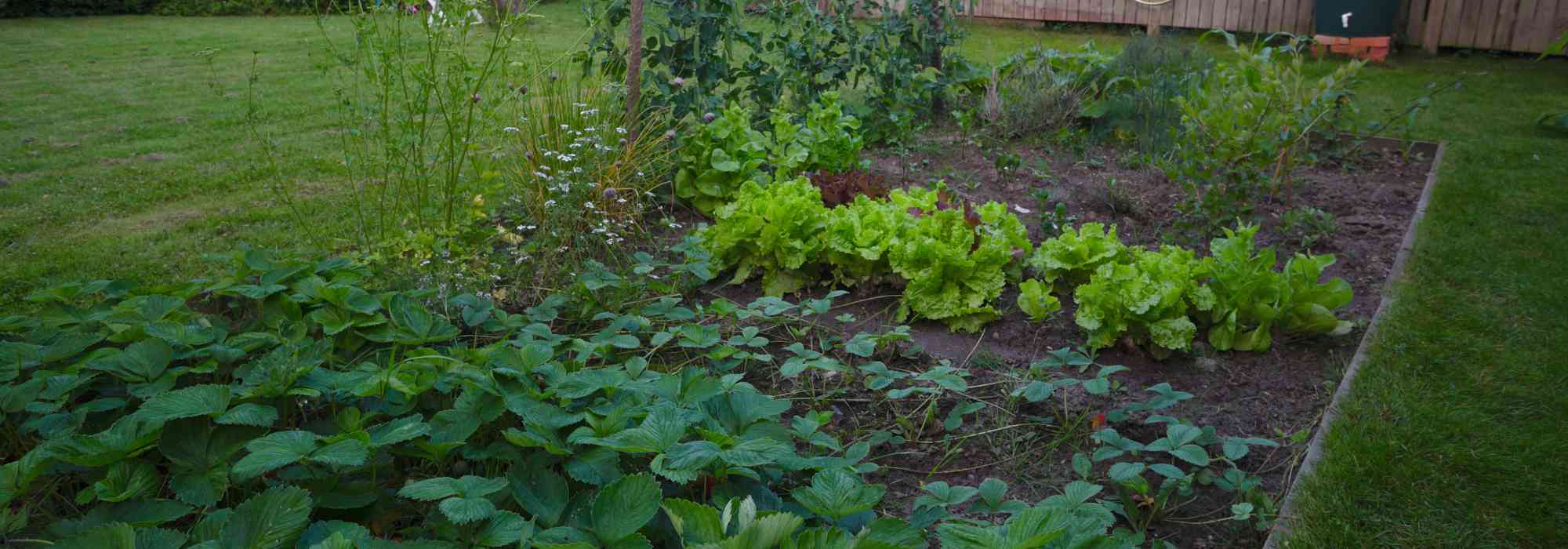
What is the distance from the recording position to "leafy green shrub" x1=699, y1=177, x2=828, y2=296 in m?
3.42

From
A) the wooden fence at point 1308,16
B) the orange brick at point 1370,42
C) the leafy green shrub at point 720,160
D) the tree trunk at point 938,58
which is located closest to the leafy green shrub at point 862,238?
the leafy green shrub at point 720,160

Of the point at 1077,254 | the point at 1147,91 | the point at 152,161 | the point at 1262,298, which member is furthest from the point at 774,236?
the point at 152,161

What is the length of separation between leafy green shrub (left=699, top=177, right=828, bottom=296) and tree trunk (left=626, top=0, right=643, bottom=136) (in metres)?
0.97

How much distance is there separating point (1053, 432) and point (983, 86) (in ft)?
13.3

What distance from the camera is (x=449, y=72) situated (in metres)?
3.33

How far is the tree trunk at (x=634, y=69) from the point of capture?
423cm

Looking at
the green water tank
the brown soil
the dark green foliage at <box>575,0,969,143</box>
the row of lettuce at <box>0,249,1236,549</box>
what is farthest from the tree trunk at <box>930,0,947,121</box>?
the green water tank

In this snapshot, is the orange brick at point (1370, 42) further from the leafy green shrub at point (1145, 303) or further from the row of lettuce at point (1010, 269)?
the leafy green shrub at point (1145, 303)

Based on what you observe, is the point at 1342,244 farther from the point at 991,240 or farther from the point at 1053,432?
the point at 1053,432

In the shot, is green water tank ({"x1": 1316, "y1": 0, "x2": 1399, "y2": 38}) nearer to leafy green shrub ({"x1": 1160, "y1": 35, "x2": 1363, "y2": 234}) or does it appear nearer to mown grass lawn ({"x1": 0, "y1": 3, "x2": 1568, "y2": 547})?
mown grass lawn ({"x1": 0, "y1": 3, "x2": 1568, "y2": 547})

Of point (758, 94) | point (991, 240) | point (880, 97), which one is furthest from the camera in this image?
point (880, 97)

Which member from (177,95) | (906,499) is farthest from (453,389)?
(177,95)

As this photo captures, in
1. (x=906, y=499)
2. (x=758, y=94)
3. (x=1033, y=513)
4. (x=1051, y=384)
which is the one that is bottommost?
(x=906, y=499)

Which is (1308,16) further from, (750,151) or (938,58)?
(750,151)
